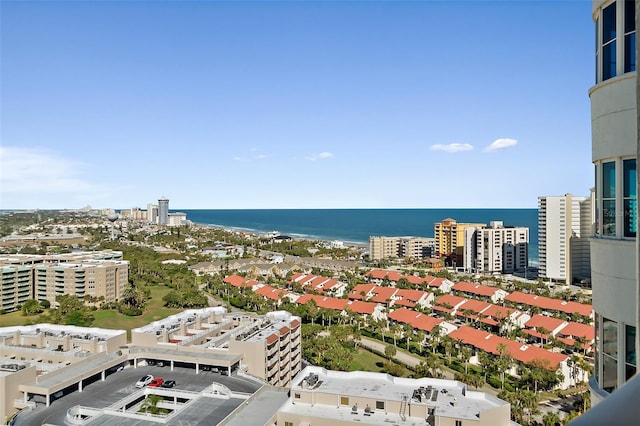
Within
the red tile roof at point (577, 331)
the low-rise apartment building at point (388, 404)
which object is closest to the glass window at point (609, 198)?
the low-rise apartment building at point (388, 404)

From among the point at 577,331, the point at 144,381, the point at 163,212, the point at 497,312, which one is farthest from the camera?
the point at 163,212

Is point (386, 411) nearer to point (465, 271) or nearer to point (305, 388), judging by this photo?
point (305, 388)

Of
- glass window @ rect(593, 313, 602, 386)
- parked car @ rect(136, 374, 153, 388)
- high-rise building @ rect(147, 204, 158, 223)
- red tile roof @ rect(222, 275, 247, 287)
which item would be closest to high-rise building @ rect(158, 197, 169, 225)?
high-rise building @ rect(147, 204, 158, 223)

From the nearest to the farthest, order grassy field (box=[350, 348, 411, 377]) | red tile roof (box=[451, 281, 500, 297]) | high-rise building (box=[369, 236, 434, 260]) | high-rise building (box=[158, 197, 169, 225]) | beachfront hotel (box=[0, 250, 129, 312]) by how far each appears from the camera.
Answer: grassy field (box=[350, 348, 411, 377])
beachfront hotel (box=[0, 250, 129, 312])
red tile roof (box=[451, 281, 500, 297])
high-rise building (box=[369, 236, 434, 260])
high-rise building (box=[158, 197, 169, 225])

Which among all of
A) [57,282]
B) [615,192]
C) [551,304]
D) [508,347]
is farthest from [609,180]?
[57,282]

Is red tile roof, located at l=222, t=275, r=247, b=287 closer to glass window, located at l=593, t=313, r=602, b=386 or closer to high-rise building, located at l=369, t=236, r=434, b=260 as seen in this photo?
high-rise building, located at l=369, t=236, r=434, b=260

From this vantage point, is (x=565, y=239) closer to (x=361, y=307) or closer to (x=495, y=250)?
(x=495, y=250)

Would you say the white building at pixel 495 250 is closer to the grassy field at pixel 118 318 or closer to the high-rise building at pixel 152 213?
the grassy field at pixel 118 318
